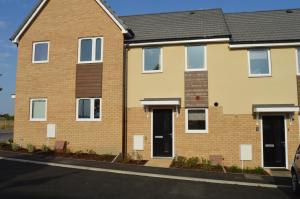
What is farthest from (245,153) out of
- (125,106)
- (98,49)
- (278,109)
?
(98,49)

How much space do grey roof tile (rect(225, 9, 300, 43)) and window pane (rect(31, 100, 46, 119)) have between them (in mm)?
9996

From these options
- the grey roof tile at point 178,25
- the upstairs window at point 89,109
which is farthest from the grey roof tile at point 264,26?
the upstairs window at point 89,109

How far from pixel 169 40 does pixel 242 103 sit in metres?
4.52

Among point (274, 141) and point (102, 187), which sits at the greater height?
point (274, 141)

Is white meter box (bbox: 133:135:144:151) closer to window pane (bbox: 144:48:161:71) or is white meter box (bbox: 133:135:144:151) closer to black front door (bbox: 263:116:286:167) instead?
window pane (bbox: 144:48:161:71)

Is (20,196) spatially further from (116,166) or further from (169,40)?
(169,40)

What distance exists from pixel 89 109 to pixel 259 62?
27.6ft

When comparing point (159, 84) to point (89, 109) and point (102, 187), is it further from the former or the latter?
point (102, 187)

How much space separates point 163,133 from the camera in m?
18.3

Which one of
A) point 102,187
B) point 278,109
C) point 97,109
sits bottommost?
point 102,187

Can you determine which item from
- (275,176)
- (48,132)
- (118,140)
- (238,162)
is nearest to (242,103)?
(238,162)

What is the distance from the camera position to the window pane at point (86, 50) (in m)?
19.3

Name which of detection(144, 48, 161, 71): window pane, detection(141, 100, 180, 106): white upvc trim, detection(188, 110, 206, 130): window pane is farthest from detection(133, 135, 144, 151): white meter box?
detection(144, 48, 161, 71): window pane

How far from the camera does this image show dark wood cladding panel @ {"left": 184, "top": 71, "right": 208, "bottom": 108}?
Answer: 59.1ft
